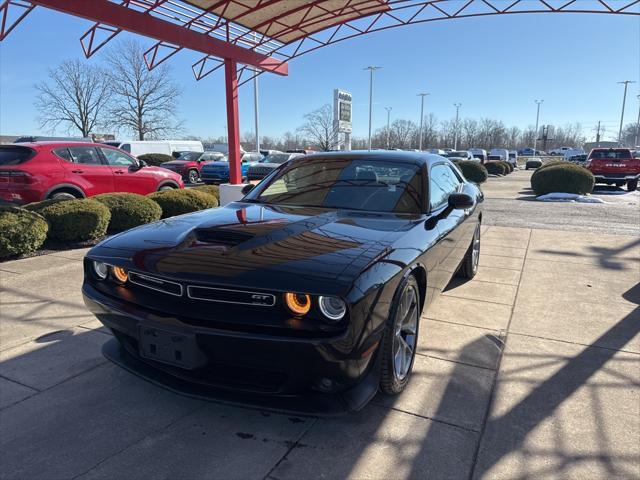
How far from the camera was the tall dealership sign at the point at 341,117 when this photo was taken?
35.8 meters

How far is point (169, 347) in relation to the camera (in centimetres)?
215

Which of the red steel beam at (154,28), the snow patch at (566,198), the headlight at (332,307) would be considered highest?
the red steel beam at (154,28)

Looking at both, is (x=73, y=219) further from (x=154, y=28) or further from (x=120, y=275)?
(x=154, y=28)

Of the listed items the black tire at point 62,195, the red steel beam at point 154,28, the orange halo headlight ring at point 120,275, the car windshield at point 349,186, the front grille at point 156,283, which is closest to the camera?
the front grille at point 156,283

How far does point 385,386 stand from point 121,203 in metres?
6.19

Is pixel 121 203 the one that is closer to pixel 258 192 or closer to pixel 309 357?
pixel 258 192

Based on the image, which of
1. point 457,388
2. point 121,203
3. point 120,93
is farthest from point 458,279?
point 120,93

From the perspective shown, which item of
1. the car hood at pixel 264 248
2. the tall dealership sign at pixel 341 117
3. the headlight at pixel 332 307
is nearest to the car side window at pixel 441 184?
the car hood at pixel 264 248

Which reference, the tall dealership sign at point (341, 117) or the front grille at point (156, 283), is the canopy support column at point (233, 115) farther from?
the tall dealership sign at point (341, 117)

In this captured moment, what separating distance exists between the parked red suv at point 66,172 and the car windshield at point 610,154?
60.6ft

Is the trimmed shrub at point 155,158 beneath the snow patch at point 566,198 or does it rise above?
above

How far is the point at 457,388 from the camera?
2832 mm

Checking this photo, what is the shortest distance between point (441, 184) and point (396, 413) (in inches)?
89.1

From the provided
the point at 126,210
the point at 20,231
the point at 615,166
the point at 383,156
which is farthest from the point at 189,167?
the point at 383,156
